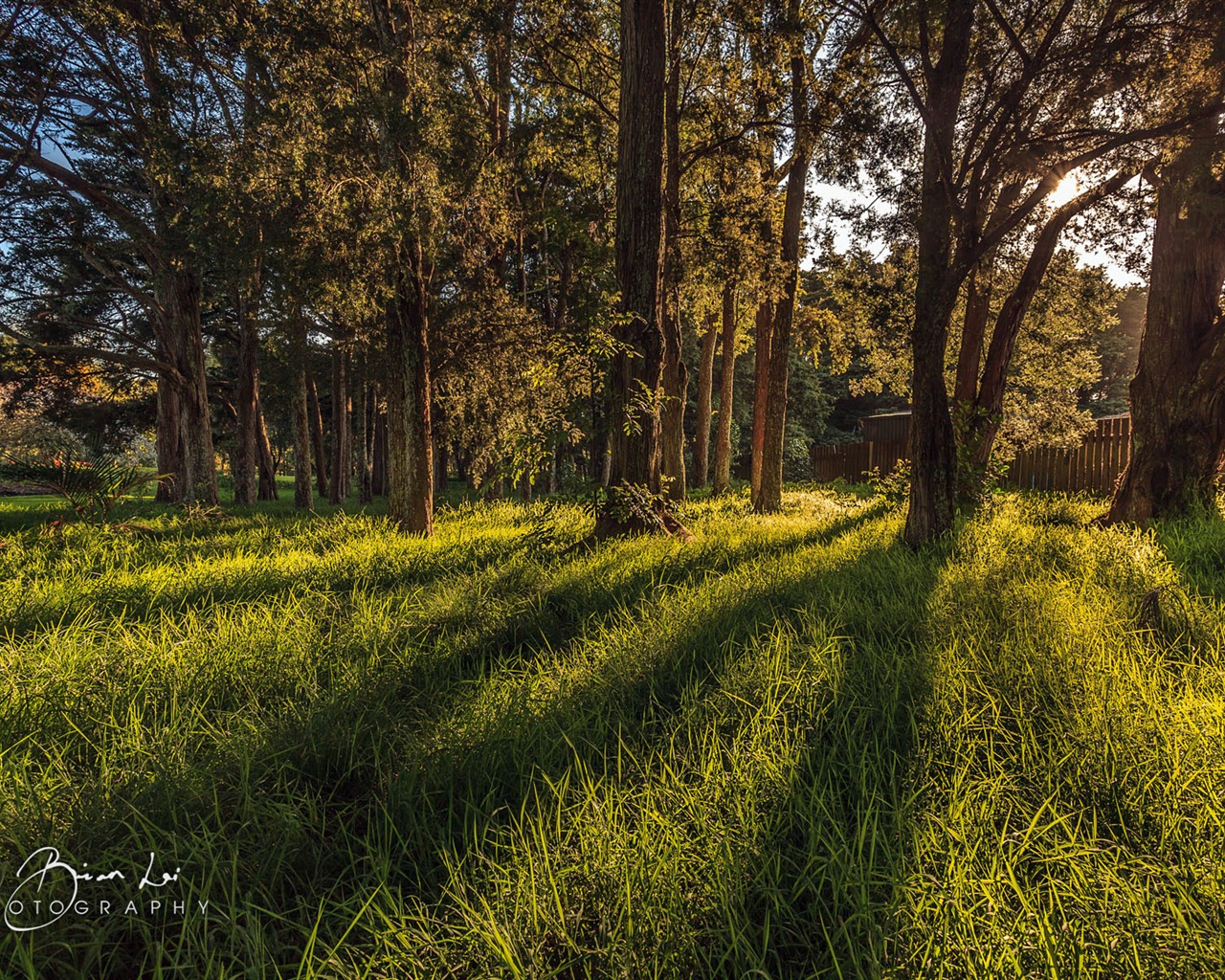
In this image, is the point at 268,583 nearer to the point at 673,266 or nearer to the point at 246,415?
the point at 673,266

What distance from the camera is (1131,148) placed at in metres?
5.54

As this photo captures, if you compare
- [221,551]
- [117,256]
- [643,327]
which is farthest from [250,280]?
[117,256]

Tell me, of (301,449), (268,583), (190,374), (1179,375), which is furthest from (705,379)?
(268,583)

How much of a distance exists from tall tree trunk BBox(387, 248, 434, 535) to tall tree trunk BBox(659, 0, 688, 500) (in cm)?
324

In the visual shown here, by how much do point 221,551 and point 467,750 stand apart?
543 centimetres

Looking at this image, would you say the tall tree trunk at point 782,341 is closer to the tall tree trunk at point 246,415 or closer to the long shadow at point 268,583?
the long shadow at point 268,583

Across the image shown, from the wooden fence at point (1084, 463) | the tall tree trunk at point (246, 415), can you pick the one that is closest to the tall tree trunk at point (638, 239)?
the wooden fence at point (1084, 463)

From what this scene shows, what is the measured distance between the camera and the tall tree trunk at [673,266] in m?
8.73

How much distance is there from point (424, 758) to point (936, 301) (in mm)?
5811

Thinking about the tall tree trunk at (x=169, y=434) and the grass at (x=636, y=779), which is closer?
the grass at (x=636, y=779)

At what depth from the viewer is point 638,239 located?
5.93 meters

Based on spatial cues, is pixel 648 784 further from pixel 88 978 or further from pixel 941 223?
pixel 941 223

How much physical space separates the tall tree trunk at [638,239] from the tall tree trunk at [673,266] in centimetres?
128

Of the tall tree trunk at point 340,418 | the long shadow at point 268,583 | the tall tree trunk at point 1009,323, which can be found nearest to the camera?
the long shadow at point 268,583
